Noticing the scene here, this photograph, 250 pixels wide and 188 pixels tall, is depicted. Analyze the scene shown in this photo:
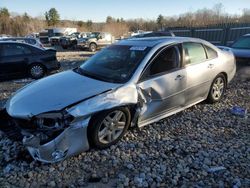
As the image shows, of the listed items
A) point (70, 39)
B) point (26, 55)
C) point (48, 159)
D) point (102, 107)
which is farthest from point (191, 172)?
point (70, 39)

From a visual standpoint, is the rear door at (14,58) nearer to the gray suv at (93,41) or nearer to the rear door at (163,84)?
the rear door at (163,84)

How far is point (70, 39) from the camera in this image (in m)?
27.5

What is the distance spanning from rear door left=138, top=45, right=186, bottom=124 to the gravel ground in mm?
376

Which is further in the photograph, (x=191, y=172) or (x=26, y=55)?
(x=26, y=55)

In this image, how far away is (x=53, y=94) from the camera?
3887mm

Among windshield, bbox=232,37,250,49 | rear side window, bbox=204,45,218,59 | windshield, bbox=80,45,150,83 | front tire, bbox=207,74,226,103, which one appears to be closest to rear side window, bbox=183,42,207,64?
rear side window, bbox=204,45,218,59

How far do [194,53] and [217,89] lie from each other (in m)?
1.16

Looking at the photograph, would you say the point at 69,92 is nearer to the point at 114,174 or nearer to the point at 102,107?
the point at 102,107

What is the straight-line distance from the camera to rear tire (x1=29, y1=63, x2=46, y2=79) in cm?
928

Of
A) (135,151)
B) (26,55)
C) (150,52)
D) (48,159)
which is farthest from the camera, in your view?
(26,55)

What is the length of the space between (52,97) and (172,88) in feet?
6.58

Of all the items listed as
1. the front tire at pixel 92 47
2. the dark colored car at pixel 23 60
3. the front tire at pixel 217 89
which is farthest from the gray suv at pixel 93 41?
the front tire at pixel 217 89

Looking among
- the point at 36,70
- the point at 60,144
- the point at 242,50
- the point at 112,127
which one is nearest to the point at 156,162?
the point at 112,127

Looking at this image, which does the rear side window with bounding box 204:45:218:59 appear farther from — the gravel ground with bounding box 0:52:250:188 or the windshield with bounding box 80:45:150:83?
the windshield with bounding box 80:45:150:83
